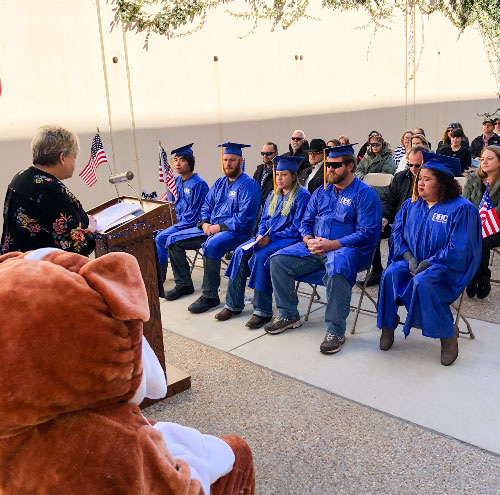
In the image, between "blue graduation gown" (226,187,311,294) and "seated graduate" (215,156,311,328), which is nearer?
"blue graduation gown" (226,187,311,294)

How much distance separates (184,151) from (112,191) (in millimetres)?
2935

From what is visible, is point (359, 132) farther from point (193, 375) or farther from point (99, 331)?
point (99, 331)

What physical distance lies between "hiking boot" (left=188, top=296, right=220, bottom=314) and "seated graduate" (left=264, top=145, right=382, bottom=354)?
3.15ft

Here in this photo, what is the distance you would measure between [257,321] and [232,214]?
5.05 ft

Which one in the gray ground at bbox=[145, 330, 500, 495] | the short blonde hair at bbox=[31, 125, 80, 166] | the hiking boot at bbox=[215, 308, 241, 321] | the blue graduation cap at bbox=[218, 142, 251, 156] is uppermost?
the short blonde hair at bbox=[31, 125, 80, 166]

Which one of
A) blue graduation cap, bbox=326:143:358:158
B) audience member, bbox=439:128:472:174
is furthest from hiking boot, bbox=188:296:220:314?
audience member, bbox=439:128:472:174

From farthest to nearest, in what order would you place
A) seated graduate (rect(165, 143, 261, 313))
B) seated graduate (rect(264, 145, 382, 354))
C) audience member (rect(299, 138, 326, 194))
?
audience member (rect(299, 138, 326, 194)), seated graduate (rect(165, 143, 261, 313)), seated graduate (rect(264, 145, 382, 354))

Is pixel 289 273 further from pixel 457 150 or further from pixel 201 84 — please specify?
pixel 201 84

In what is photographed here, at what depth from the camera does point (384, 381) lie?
4.13m

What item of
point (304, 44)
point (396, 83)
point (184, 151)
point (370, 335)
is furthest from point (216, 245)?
point (396, 83)

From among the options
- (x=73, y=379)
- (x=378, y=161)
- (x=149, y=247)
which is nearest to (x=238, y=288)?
(x=149, y=247)

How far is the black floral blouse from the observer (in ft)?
10.8

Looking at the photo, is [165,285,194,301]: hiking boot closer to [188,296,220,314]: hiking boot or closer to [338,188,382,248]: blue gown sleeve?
[188,296,220,314]: hiking boot

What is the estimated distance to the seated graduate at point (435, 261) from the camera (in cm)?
437
